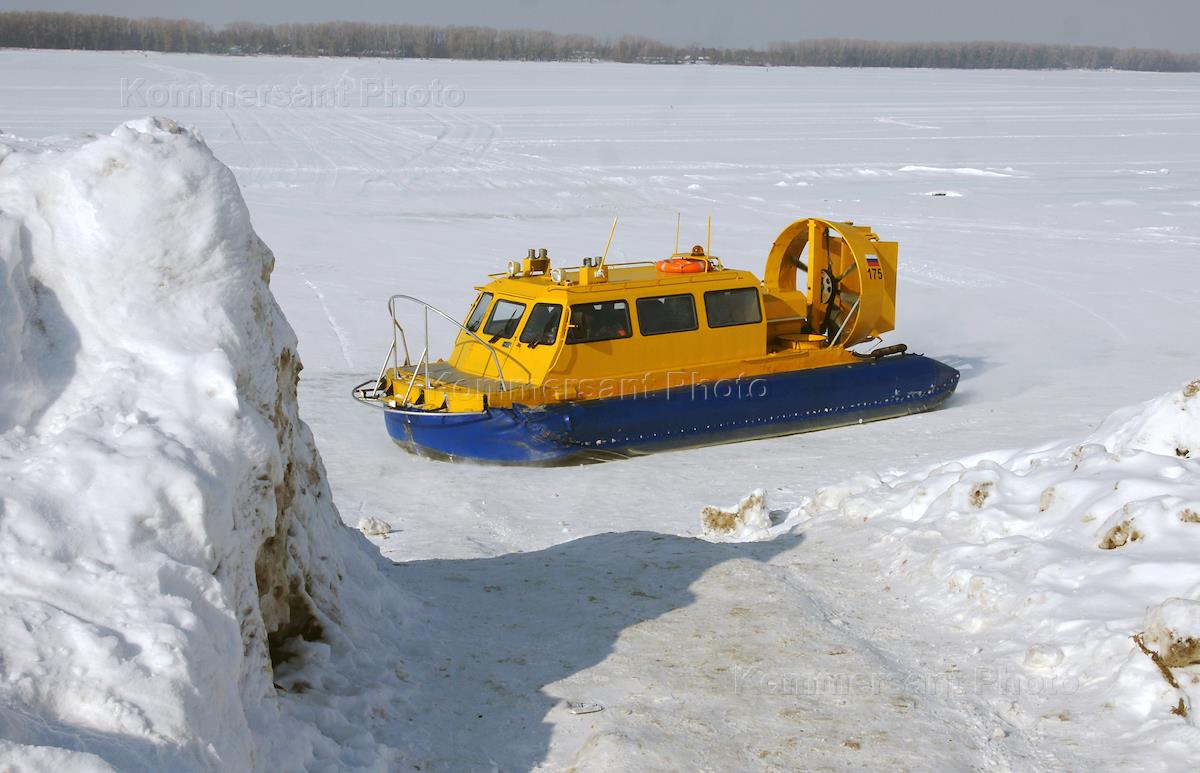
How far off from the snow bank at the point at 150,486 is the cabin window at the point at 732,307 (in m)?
6.76

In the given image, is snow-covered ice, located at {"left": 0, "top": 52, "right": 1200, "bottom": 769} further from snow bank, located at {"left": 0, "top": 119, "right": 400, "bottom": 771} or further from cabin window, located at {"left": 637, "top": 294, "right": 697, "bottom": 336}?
cabin window, located at {"left": 637, "top": 294, "right": 697, "bottom": 336}

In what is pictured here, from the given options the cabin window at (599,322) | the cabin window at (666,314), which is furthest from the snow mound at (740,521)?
the cabin window at (666,314)

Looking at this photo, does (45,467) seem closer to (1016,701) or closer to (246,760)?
(246,760)

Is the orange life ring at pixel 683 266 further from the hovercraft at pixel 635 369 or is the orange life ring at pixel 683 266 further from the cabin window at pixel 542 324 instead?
the cabin window at pixel 542 324

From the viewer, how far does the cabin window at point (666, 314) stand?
11148 millimetres

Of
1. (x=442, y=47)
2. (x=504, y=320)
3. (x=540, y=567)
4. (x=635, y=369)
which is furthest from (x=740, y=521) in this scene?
(x=442, y=47)

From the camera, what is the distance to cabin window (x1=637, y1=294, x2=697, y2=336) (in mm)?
11148

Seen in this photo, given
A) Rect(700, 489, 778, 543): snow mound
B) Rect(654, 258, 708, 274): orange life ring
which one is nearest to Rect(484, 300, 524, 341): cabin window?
Rect(654, 258, 708, 274): orange life ring

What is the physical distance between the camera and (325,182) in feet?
89.7

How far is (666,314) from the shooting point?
11273 millimetres

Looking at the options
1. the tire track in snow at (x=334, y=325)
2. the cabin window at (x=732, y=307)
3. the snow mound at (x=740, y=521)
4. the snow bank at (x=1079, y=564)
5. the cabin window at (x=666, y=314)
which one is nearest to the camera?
the snow bank at (x=1079, y=564)

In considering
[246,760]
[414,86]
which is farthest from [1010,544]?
[414,86]

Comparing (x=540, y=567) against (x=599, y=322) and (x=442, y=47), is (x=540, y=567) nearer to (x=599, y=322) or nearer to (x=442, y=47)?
(x=599, y=322)

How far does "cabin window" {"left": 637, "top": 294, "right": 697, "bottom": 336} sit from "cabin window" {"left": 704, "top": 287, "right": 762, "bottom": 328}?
0.60 ft
